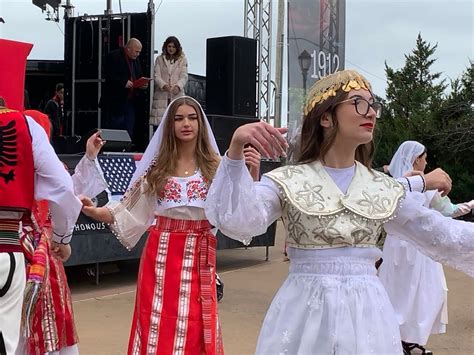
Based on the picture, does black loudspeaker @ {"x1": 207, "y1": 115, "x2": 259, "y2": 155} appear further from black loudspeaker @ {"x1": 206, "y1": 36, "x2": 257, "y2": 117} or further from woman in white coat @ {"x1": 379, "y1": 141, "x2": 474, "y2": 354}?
woman in white coat @ {"x1": 379, "y1": 141, "x2": 474, "y2": 354}

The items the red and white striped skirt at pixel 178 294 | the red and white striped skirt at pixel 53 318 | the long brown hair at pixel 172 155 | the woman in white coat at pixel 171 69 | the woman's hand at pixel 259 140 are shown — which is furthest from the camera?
the woman in white coat at pixel 171 69

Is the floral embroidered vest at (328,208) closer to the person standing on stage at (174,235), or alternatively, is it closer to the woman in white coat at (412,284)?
the person standing on stage at (174,235)

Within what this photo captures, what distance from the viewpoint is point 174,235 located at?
387 cm

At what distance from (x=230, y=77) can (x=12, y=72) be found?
24.0ft

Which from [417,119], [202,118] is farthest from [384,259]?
[417,119]

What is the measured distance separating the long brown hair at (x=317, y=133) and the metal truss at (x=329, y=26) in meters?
5.25

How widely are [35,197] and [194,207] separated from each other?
0.92 metres

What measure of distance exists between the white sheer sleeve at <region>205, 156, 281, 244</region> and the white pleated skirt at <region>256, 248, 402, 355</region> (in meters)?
0.26

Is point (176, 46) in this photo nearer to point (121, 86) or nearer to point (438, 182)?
point (121, 86)

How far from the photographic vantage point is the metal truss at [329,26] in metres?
7.76

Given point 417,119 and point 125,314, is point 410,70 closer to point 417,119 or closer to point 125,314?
point 417,119

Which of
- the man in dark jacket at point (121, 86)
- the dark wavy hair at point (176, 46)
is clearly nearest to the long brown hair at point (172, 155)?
the man in dark jacket at point (121, 86)

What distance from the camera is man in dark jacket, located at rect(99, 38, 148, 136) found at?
33.3 feet

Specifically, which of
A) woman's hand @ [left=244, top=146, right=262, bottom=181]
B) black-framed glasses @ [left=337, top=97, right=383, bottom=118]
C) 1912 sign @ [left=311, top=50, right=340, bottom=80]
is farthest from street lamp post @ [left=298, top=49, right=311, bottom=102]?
woman's hand @ [left=244, top=146, right=262, bottom=181]
